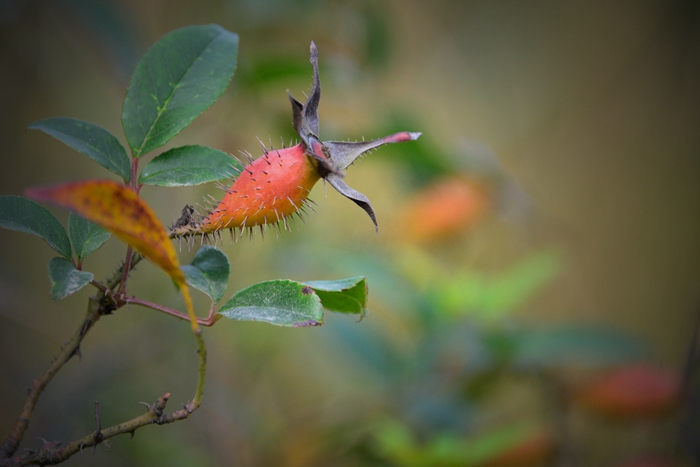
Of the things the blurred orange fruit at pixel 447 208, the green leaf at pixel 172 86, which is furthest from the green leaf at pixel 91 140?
the blurred orange fruit at pixel 447 208

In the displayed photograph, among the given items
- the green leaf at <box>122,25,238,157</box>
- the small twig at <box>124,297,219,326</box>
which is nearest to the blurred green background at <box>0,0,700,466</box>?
the small twig at <box>124,297,219,326</box>

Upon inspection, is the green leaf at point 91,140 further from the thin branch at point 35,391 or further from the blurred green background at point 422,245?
the blurred green background at point 422,245

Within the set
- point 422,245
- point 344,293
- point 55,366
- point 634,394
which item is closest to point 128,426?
point 55,366

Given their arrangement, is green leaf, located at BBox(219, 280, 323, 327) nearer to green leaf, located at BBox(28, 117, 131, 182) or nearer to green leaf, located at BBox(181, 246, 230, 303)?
green leaf, located at BBox(181, 246, 230, 303)

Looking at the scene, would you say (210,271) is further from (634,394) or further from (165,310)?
(634,394)

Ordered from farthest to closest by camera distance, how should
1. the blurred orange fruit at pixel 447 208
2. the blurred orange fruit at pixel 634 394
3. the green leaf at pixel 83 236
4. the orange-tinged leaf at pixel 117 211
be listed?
the blurred orange fruit at pixel 447 208, the blurred orange fruit at pixel 634 394, the green leaf at pixel 83 236, the orange-tinged leaf at pixel 117 211

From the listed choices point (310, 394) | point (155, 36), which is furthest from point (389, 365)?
point (155, 36)
